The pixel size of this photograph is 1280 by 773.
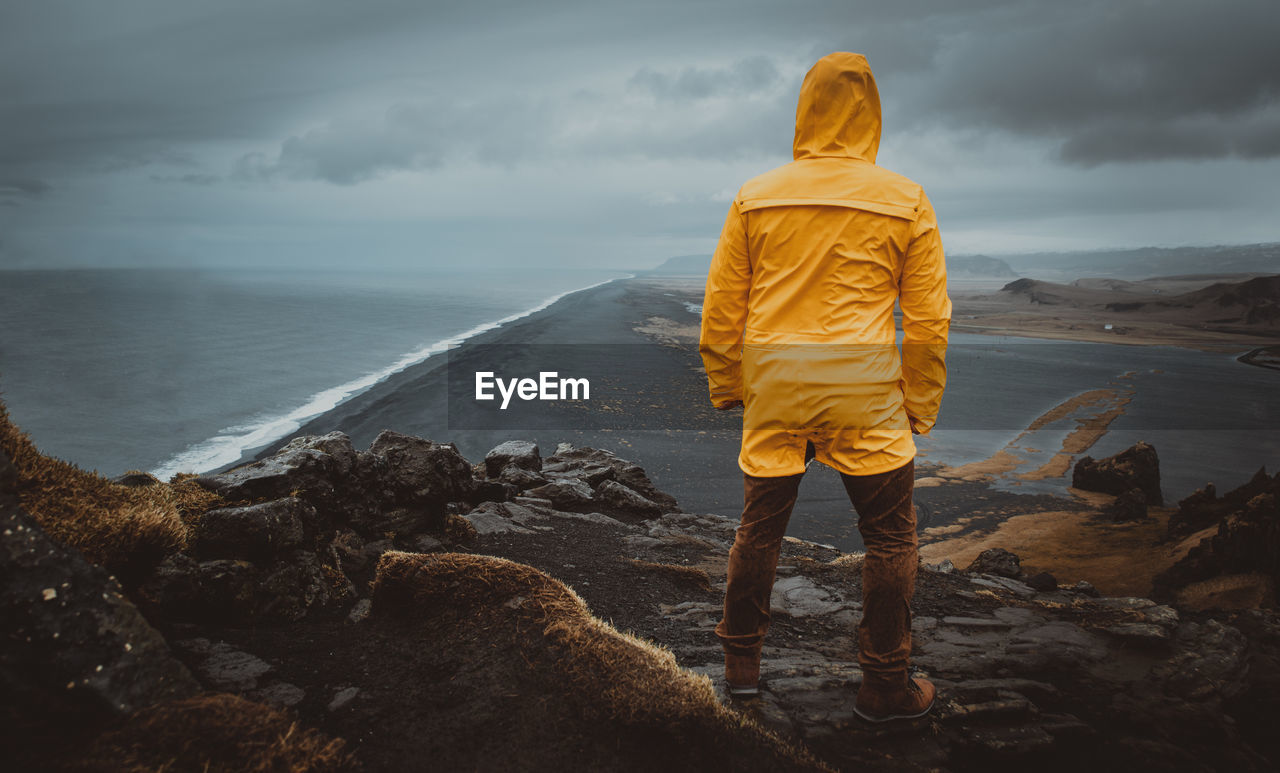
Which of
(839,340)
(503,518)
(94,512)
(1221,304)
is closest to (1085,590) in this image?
(503,518)

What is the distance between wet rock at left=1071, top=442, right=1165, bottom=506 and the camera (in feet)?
46.7

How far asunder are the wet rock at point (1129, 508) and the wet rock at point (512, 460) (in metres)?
11.2

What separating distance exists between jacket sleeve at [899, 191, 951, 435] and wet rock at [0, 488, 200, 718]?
308 cm

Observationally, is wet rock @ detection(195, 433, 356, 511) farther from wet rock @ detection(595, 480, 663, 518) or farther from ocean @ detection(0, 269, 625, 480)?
wet rock @ detection(595, 480, 663, 518)

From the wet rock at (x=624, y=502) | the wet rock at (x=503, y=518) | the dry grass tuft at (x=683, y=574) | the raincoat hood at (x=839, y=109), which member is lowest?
the wet rock at (x=624, y=502)

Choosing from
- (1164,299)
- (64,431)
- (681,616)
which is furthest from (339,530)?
(1164,299)

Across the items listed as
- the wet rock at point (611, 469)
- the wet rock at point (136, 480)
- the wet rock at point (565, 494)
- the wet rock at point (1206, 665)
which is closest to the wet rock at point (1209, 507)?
the wet rock at point (1206, 665)

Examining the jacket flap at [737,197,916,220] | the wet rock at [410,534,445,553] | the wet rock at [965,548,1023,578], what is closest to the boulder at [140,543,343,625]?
the wet rock at [410,534,445,553]

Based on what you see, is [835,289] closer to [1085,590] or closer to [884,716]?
[884,716]

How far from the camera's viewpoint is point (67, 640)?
83.7 inches

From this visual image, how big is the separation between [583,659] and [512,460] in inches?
291

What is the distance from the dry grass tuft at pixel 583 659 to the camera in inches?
104

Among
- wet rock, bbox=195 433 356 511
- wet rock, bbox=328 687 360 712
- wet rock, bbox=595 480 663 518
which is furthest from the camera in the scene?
wet rock, bbox=595 480 663 518

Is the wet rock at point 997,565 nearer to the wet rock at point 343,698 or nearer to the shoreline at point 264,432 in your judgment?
the wet rock at point 343,698
